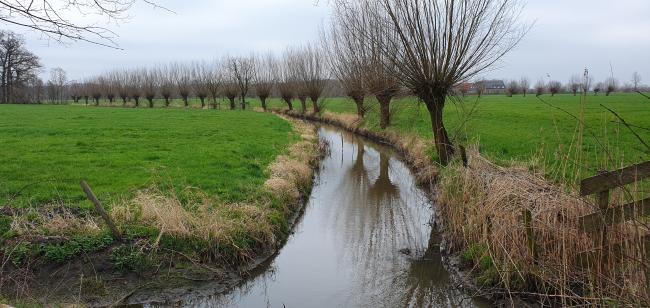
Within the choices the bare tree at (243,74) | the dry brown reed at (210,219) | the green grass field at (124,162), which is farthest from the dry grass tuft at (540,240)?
the bare tree at (243,74)

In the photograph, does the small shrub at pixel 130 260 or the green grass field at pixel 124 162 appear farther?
the green grass field at pixel 124 162

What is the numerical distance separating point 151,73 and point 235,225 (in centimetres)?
6371

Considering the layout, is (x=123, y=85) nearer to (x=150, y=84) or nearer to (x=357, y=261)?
(x=150, y=84)

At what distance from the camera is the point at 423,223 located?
33.9 feet

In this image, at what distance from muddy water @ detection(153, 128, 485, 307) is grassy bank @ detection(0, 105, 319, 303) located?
559 millimetres

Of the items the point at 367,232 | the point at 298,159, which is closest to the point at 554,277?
the point at 367,232

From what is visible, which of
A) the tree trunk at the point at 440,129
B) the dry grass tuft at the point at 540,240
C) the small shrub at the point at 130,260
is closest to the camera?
the dry grass tuft at the point at 540,240

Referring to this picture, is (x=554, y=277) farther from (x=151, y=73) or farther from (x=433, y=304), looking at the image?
(x=151, y=73)

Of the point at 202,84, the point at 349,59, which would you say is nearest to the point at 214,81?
the point at 202,84

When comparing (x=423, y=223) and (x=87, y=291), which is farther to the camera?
(x=423, y=223)

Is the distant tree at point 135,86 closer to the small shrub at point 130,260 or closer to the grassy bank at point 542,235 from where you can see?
the small shrub at point 130,260

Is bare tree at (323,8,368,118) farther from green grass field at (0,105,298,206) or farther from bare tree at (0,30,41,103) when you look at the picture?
bare tree at (0,30,41,103)

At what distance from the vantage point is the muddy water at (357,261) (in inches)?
269

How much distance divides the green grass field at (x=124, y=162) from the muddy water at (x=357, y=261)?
179cm
